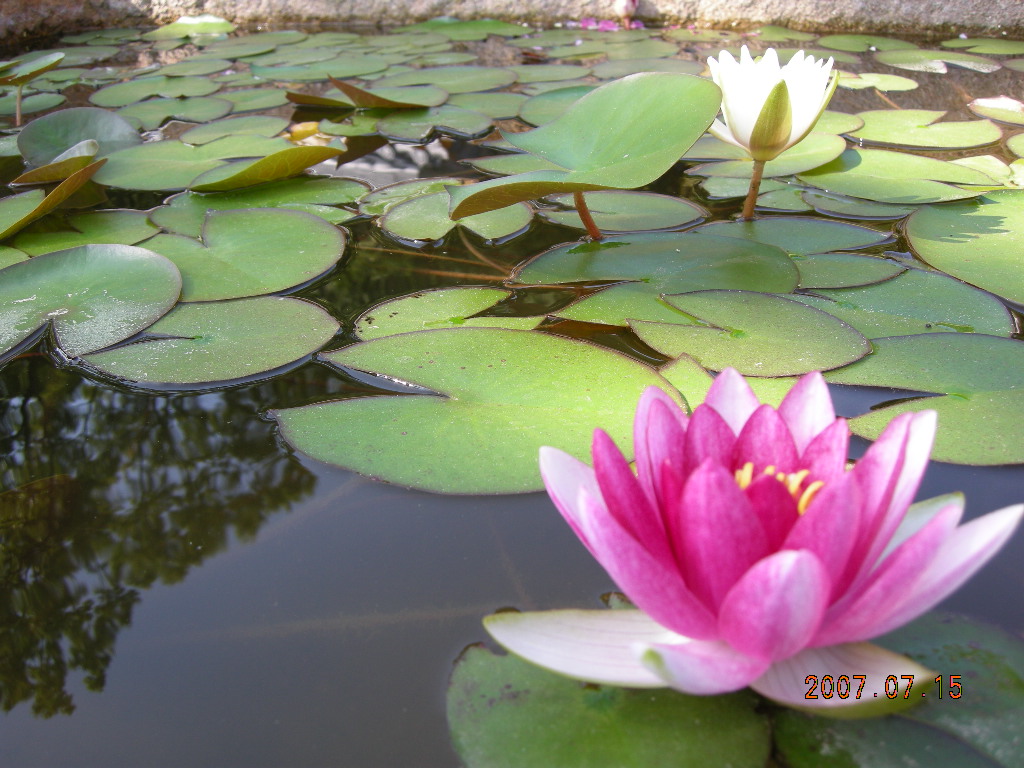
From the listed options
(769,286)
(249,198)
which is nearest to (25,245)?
(249,198)

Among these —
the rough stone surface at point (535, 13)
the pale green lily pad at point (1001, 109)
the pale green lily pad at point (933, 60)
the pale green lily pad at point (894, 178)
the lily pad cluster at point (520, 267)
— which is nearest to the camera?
the lily pad cluster at point (520, 267)

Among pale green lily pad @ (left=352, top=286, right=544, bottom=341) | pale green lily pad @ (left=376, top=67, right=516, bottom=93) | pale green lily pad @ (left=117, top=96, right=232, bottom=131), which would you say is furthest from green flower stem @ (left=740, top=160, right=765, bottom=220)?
pale green lily pad @ (left=117, top=96, right=232, bottom=131)

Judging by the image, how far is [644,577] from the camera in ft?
1.73

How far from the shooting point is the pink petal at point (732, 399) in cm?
68

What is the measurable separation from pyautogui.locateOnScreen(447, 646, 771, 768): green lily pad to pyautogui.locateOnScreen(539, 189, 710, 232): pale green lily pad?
3.67 ft

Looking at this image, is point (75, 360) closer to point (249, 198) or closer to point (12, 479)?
point (12, 479)

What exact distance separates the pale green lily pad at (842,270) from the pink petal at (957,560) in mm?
782

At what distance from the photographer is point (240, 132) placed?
230 centimetres

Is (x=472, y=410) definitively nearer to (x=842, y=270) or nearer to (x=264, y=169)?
(x=842, y=270)

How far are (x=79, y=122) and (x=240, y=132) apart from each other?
0.44 metres

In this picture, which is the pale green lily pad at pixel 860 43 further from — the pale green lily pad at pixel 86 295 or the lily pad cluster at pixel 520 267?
the pale green lily pad at pixel 86 295

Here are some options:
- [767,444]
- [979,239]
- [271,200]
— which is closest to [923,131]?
[979,239]

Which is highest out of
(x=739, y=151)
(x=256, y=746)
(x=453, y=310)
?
(x=739, y=151)
